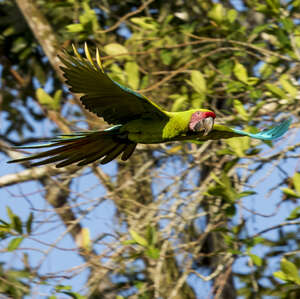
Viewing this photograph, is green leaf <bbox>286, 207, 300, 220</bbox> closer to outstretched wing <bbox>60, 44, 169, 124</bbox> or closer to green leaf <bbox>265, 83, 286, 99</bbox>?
green leaf <bbox>265, 83, 286, 99</bbox>

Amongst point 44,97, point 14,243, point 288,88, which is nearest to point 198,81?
point 288,88

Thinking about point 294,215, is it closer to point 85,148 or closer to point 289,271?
point 289,271

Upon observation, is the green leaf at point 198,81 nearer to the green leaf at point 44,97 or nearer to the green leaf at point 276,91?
the green leaf at point 276,91

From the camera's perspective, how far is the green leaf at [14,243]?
12.4 ft

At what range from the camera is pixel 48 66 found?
17.6 feet

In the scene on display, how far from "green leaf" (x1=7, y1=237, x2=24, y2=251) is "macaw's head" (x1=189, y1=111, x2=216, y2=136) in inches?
59.4

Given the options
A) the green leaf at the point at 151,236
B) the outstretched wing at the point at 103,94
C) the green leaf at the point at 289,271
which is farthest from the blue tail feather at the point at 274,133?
the green leaf at the point at 151,236

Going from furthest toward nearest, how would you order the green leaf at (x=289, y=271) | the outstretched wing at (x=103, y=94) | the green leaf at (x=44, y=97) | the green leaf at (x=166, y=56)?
the green leaf at (x=166, y=56) < the green leaf at (x=44, y=97) < the green leaf at (x=289, y=271) < the outstretched wing at (x=103, y=94)

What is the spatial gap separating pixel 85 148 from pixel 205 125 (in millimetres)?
626

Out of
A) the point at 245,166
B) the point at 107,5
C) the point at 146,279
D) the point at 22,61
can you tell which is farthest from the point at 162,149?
the point at 22,61

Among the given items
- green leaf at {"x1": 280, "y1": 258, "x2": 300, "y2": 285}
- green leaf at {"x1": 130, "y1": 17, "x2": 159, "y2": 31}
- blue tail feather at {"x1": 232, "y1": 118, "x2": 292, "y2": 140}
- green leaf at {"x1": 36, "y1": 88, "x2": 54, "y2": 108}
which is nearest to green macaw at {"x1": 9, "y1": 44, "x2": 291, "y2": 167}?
blue tail feather at {"x1": 232, "y1": 118, "x2": 292, "y2": 140}

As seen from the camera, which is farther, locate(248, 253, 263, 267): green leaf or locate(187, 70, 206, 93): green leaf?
locate(187, 70, 206, 93): green leaf

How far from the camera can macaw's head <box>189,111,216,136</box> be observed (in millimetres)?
2867

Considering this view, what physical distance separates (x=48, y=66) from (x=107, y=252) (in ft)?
6.79
